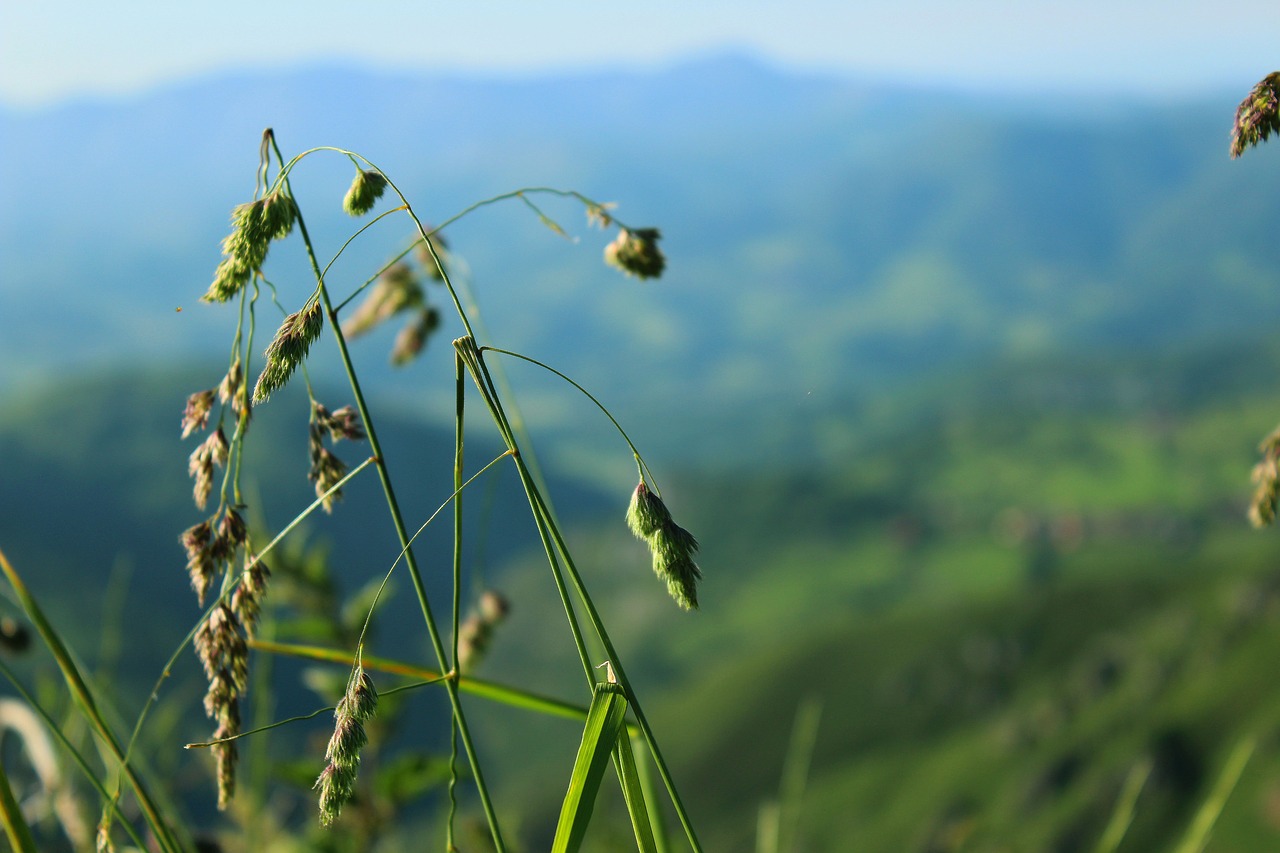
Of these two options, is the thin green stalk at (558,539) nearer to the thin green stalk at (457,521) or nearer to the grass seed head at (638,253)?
the thin green stalk at (457,521)

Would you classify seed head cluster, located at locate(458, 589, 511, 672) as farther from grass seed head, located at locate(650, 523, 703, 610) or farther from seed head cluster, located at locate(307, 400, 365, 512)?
grass seed head, located at locate(650, 523, 703, 610)

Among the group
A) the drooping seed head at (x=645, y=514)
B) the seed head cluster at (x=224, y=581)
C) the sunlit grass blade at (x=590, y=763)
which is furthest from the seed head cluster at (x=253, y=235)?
the sunlit grass blade at (x=590, y=763)

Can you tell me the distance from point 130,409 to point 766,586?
98794 mm

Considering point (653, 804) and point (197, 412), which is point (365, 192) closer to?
point (197, 412)

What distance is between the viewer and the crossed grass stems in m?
0.94

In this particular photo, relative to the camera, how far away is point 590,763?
96 cm

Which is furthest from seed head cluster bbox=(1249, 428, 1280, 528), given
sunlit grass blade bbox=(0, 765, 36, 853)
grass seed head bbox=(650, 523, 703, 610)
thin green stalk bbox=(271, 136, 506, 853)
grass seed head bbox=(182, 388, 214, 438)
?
sunlit grass blade bbox=(0, 765, 36, 853)

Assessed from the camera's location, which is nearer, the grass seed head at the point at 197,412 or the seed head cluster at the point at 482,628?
the grass seed head at the point at 197,412

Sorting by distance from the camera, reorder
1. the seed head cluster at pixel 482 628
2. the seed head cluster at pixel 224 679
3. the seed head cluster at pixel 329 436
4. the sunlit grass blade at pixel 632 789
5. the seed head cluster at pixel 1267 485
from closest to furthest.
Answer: the sunlit grass blade at pixel 632 789, the seed head cluster at pixel 224 679, the seed head cluster at pixel 329 436, the seed head cluster at pixel 1267 485, the seed head cluster at pixel 482 628

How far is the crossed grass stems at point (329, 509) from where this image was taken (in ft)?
3.10

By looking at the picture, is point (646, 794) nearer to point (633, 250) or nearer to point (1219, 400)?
point (633, 250)

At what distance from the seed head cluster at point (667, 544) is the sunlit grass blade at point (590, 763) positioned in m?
0.11

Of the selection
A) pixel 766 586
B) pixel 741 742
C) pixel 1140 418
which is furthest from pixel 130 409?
pixel 1140 418

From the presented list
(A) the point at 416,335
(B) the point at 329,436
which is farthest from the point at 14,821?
(A) the point at 416,335
